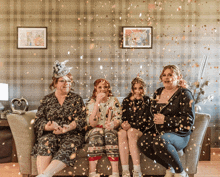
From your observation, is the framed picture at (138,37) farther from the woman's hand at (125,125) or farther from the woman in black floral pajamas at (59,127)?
the woman's hand at (125,125)

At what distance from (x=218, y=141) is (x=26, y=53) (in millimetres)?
2803

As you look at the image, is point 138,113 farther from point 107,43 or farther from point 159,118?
point 107,43

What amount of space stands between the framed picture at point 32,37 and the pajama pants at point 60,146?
60.3 inches

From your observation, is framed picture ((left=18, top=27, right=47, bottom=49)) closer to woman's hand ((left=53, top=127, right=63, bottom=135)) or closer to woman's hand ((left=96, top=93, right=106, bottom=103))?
woman's hand ((left=96, top=93, right=106, bottom=103))

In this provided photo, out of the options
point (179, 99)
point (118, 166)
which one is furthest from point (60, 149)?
point (179, 99)

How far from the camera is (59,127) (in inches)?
73.8

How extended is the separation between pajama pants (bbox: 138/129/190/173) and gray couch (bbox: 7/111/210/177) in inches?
3.8

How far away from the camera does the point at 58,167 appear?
168cm

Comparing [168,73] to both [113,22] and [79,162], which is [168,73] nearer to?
[79,162]

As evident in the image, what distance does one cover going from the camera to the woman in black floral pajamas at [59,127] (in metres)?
1.73

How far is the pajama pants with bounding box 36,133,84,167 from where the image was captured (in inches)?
68.4

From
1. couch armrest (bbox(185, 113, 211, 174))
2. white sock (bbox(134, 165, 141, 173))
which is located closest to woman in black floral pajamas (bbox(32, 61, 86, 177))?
white sock (bbox(134, 165, 141, 173))

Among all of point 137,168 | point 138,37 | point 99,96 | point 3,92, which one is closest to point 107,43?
point 138,37

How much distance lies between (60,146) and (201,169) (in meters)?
1.43
